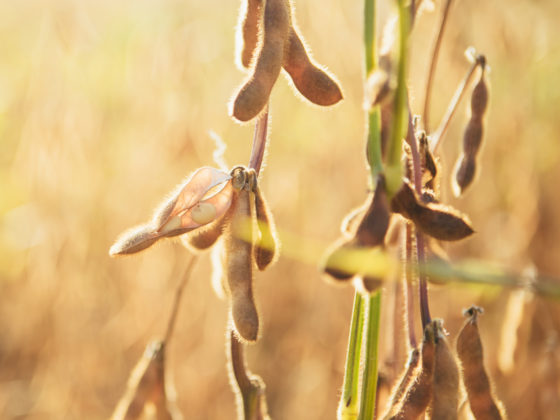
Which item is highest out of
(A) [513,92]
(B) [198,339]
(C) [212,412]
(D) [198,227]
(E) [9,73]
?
(E) [9,73]

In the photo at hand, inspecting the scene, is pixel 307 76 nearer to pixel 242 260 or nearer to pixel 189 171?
pixel 242 260

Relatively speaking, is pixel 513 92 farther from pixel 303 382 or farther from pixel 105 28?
pixel 105 28

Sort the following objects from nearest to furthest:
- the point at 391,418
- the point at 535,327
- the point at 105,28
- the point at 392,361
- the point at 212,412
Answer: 1. the point at 391,418
2. the point at 392,361
3. the point at 535,327
4. the point at 212,412
5. the point at 105,28

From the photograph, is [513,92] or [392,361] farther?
[513,92]

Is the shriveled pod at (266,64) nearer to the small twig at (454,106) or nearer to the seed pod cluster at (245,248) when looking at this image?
the seed pod cluster at (245,248)

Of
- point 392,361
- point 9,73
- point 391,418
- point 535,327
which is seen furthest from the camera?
point 9,73

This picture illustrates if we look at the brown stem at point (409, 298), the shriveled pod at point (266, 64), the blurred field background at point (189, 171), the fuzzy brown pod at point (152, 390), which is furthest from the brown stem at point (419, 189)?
the blurred field background at point (189, 171)

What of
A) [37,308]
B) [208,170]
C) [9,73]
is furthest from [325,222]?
[9,73]

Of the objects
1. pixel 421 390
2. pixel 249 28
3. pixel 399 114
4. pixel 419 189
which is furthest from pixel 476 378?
pixel 249 28
